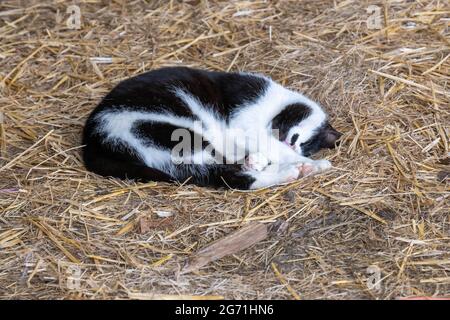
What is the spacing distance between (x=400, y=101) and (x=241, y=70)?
4.01 ft

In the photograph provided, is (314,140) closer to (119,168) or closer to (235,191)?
(235,191)


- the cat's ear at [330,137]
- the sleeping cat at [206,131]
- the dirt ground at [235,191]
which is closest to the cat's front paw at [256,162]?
the sleeping cat at [206,131]

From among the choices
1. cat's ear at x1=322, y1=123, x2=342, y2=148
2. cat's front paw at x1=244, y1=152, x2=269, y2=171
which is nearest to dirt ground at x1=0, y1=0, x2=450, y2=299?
cat's ear at x1=322, y1=123, x2=342, y2=148

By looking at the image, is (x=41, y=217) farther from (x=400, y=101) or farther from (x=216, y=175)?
(x=400, y=101)

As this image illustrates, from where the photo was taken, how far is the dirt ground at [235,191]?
363cm

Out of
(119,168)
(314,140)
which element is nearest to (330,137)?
(314,140)

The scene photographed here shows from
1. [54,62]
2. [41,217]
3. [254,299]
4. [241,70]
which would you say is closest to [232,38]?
[241,70]

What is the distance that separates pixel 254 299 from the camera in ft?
11.3

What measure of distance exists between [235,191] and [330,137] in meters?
0.81

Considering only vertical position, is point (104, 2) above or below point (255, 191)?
above

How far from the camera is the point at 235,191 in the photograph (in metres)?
4.34

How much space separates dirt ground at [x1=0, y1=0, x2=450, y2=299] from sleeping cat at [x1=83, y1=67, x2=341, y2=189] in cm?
11

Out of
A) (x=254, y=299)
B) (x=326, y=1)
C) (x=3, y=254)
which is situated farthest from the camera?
(x=326, y=1)

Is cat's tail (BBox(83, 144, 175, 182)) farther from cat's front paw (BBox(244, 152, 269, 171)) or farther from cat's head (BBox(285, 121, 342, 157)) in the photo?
cat's head (BBox(285, 121, 342, 157))
